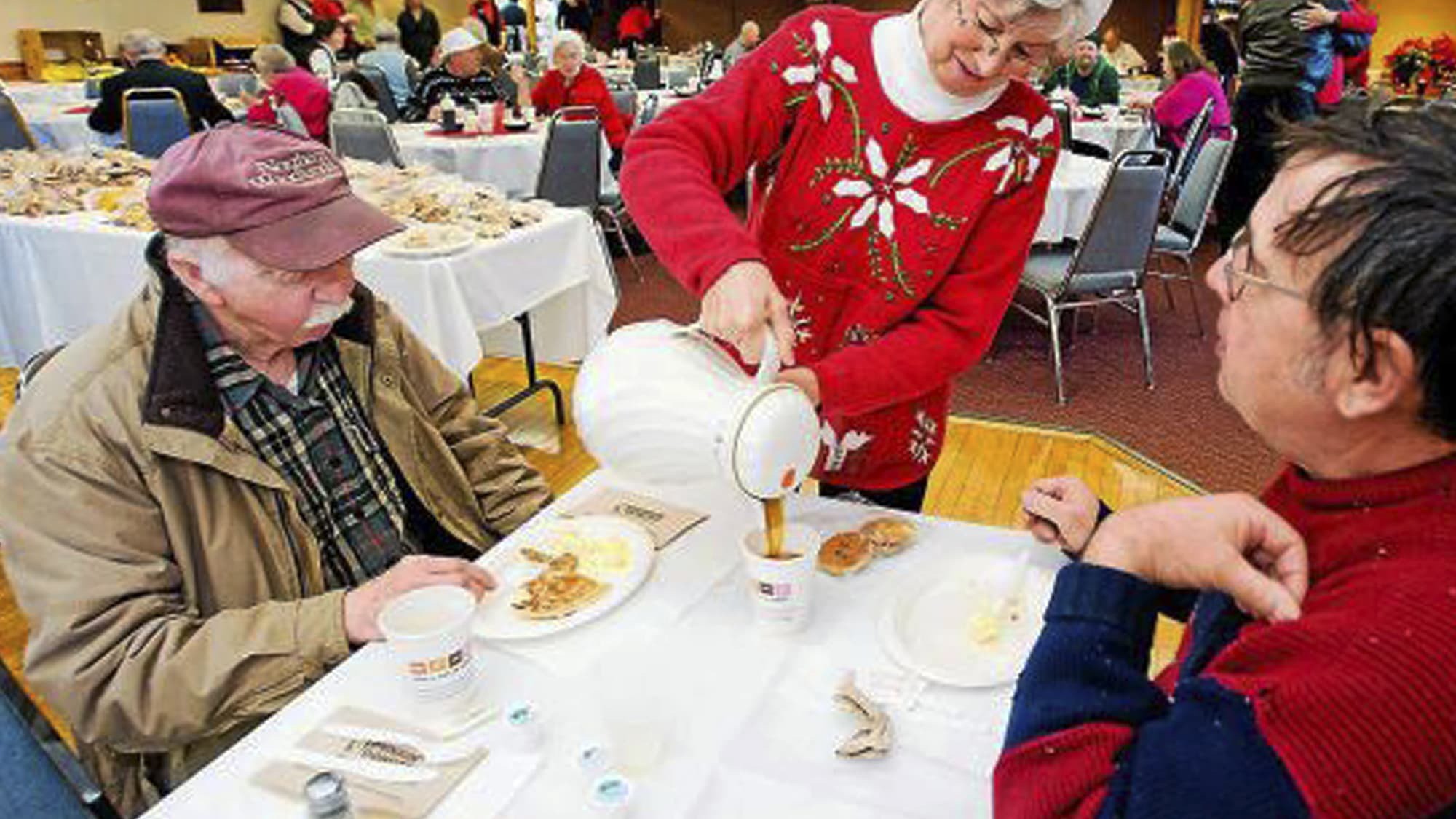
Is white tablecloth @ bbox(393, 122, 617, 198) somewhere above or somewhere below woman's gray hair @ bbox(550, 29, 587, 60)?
below

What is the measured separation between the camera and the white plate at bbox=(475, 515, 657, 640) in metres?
1.18

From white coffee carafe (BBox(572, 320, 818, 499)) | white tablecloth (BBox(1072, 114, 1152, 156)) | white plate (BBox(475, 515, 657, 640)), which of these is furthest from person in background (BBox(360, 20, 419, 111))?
white coffee carafe (BBox(572, 320, 818, 499))

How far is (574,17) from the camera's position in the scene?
48.5ft

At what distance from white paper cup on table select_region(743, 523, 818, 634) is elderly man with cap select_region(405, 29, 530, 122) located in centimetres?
662

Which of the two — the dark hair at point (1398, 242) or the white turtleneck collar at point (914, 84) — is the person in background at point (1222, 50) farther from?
the dark hair at point (1398, 242)

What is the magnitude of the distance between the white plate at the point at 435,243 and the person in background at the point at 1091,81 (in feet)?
22.0

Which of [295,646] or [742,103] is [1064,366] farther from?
[295,646]

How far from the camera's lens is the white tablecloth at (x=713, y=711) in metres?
0.93

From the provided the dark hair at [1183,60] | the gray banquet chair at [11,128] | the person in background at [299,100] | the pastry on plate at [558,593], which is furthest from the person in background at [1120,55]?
the pastry on plate at [558,593]

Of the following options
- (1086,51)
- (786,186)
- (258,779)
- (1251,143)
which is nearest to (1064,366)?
(1251,143)

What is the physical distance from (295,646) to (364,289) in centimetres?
64

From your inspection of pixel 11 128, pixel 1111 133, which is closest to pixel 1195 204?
Result: pixel 1111 133

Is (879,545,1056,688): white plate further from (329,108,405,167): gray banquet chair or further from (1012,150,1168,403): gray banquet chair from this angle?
(329,108,405,167): gray banquet chair

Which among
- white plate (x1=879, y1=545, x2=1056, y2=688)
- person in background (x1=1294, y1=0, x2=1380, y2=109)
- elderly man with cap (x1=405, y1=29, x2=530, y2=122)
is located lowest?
white plate (x1=879, y1=545, x2=1056, y2=688)
